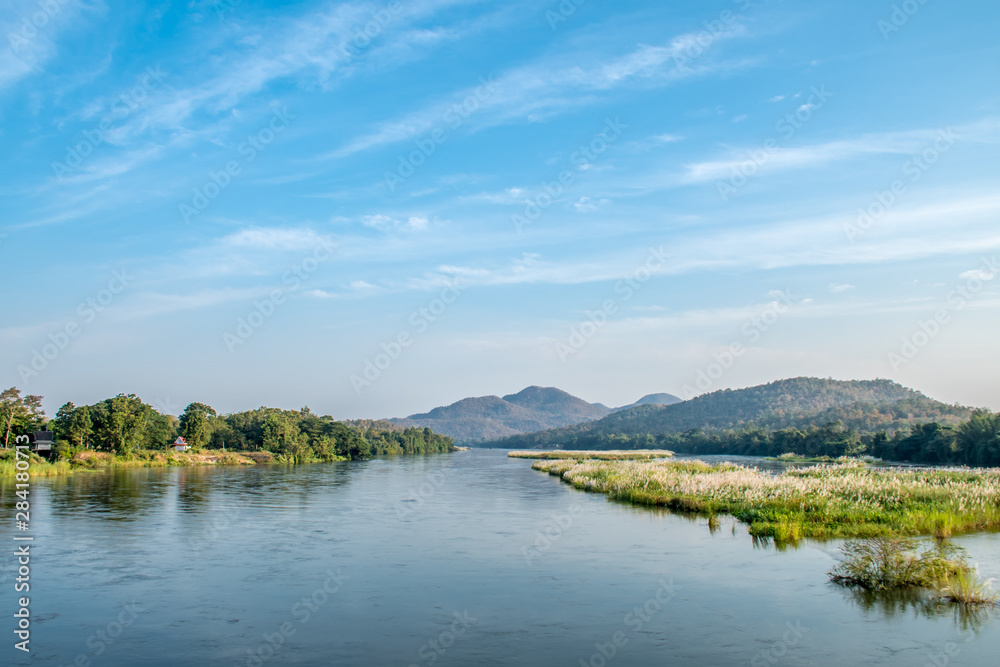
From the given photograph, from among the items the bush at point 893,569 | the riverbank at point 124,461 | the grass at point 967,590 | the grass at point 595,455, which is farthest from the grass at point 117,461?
the grass at point 967,590

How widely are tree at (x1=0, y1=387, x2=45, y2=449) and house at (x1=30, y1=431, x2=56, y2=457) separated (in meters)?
0.83

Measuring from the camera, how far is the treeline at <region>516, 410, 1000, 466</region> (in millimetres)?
78700

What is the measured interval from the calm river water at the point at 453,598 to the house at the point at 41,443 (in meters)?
48.5

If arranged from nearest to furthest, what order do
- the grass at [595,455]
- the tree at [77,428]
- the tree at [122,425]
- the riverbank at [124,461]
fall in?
1. the riverbank at [124,461]
2. the tree at [77,428]
3. the tree at [122,425]
4. the grass at [595,455]

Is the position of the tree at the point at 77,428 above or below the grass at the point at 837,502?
above

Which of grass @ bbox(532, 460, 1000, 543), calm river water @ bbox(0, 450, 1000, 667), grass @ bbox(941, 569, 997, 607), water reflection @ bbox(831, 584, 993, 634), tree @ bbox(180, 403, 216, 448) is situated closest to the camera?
calm river water @ bbox(0, 450, 1000, 667)

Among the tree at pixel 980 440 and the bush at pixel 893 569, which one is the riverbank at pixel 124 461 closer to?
the bush at pixel 893 569

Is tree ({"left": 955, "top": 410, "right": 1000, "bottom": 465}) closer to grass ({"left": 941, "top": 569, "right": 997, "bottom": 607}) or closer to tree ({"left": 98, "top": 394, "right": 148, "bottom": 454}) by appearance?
grass ({"left": 941, "top": 569, "right": 997, "bottom": 607})

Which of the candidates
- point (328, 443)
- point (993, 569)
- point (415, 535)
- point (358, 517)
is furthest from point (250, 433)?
point (993, 569)

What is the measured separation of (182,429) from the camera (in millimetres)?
104750

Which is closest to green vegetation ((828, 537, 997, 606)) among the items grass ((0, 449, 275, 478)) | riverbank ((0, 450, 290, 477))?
grass ((0, 449, 275, 478))

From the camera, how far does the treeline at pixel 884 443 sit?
7870cm

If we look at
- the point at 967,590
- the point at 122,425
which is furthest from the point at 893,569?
the point at 122,425

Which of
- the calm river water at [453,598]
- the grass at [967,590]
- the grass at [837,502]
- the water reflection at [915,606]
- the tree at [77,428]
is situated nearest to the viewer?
the calm river water at [453,598]
